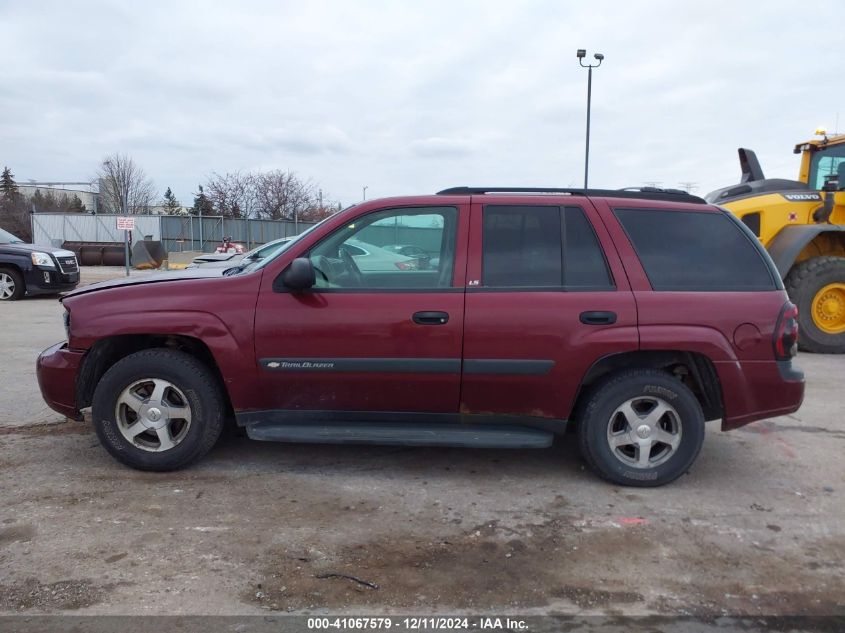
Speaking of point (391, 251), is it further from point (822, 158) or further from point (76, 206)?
point (76, 206)

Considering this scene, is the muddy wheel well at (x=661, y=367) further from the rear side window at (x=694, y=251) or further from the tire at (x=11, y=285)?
the tire at (x=11, y=285)

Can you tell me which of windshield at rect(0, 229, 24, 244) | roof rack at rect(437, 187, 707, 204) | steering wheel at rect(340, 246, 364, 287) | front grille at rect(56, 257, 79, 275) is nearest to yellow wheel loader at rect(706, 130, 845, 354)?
roof rack at rect(437, 187, 707, 204)

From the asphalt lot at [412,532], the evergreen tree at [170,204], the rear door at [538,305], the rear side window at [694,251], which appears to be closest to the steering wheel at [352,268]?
the rear door at [538,305]

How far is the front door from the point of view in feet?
12.9

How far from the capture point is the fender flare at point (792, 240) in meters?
8.22

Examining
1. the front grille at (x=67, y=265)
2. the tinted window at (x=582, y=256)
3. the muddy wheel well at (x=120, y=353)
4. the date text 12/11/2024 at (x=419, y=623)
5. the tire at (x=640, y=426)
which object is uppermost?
the tinted window at (x=582, y=256)

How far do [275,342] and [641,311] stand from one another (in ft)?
7.12

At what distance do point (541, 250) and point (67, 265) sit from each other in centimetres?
1313

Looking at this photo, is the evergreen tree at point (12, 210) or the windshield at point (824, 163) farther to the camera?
the evergreen tree at point (12, 210)

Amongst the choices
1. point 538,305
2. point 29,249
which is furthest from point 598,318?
point 29,249

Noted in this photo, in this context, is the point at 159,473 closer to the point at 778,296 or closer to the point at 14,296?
the point at 778,296

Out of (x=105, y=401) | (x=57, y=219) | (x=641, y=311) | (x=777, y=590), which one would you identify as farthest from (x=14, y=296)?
(x=57, y=219)

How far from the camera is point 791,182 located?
31.3 ft

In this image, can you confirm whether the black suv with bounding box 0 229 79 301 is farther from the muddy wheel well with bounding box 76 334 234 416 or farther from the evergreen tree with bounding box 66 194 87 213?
the evergreen tree with bounding box 66 194 87 213
